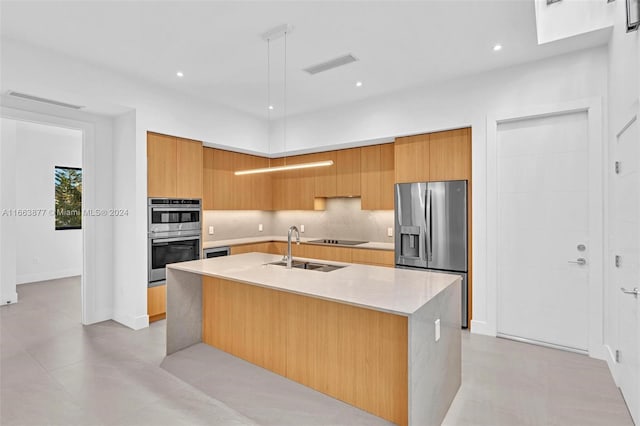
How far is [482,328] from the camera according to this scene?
380 centimetres

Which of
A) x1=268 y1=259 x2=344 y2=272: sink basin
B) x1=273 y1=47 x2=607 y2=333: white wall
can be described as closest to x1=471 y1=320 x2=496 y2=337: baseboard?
x1=273 y1=47 x2=607 y2=333: white wall

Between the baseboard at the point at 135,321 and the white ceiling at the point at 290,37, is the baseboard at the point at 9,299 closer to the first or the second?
→ the baseboard at the point at 135,321

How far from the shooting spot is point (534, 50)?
3.29m

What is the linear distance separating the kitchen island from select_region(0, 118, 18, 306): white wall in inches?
147

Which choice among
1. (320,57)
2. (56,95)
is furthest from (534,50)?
(56,95)

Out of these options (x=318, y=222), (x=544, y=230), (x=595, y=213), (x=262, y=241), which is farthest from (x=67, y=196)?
(x=595, y=213)

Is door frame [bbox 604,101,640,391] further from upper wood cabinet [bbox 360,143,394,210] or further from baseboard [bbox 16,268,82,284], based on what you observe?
baseboard [bbox 16,268,82,284]

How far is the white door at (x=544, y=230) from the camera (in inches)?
130

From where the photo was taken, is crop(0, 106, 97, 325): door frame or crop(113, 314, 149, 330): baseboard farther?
crop(0, 106, 97, 325): door frame

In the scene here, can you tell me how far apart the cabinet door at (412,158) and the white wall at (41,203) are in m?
6.06

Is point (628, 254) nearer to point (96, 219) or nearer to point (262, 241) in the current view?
point (262, 241)

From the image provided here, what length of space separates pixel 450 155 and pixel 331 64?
1.79 m

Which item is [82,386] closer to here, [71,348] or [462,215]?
[71,348]

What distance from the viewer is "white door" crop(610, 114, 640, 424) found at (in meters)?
2.13
